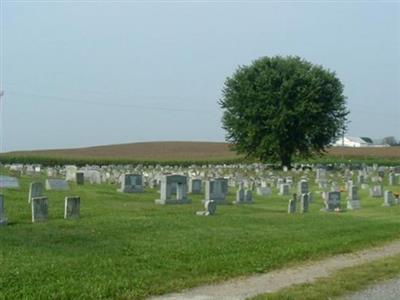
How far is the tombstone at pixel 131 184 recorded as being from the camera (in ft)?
88.6

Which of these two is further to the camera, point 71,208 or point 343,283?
point 71,208

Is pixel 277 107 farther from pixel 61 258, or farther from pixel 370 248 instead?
pixel 61 258

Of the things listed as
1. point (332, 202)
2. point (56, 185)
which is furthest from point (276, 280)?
point (56, 185)

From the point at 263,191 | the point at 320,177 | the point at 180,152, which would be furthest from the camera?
the point at 180,152

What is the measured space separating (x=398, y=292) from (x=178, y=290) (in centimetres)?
302

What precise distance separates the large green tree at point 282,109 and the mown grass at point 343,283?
47449 millimetres

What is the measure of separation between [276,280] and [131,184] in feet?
56.5

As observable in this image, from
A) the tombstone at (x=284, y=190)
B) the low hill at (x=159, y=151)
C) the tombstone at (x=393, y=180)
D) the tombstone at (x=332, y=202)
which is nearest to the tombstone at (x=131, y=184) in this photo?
the tombstone at (x=332, y=202)

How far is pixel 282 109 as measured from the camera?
59875 mm

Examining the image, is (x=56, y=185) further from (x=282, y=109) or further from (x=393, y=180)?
(x=282, y=109)

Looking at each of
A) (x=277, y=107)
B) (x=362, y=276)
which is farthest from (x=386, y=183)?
(x=362, y=276)

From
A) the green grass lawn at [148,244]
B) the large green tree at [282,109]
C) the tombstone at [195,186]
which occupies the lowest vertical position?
the green grass lawn at [148,244]

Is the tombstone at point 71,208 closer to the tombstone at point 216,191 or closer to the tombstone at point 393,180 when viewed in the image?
the tombstone at point 216,191

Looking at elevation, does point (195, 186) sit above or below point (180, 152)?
below
